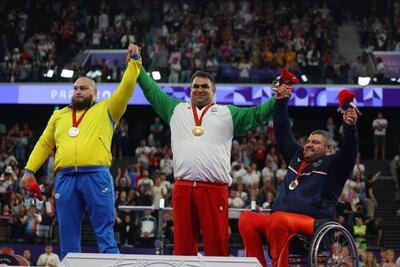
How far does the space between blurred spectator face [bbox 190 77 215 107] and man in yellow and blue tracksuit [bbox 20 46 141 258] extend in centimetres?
52

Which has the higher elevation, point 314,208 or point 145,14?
point 145,14

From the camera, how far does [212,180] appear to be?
6309 millimetres

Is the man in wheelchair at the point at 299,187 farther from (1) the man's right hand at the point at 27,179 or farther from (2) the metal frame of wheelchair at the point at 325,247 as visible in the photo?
(1) the man's right hand at the point at 27,179

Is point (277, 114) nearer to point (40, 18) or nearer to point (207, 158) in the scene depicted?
point (207, 158)

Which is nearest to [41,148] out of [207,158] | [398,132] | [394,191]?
[207,158]

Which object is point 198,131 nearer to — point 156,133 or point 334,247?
point 334,247

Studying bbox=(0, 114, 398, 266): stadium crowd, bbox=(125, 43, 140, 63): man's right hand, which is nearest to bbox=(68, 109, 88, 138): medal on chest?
bbox=(125, 43, 140, 63): man's right hand

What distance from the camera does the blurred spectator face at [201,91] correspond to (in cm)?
649

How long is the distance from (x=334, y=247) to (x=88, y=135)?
2144 millimetres

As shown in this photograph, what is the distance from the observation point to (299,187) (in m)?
6.48

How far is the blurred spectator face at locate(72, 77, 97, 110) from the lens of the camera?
6602mm

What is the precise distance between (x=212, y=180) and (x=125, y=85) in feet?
3.56

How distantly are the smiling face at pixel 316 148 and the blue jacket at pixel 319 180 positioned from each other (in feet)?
0.17

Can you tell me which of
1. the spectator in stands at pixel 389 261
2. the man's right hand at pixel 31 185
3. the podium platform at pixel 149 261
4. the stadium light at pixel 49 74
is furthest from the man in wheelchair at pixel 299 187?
the stadium light at pixel 49 74
